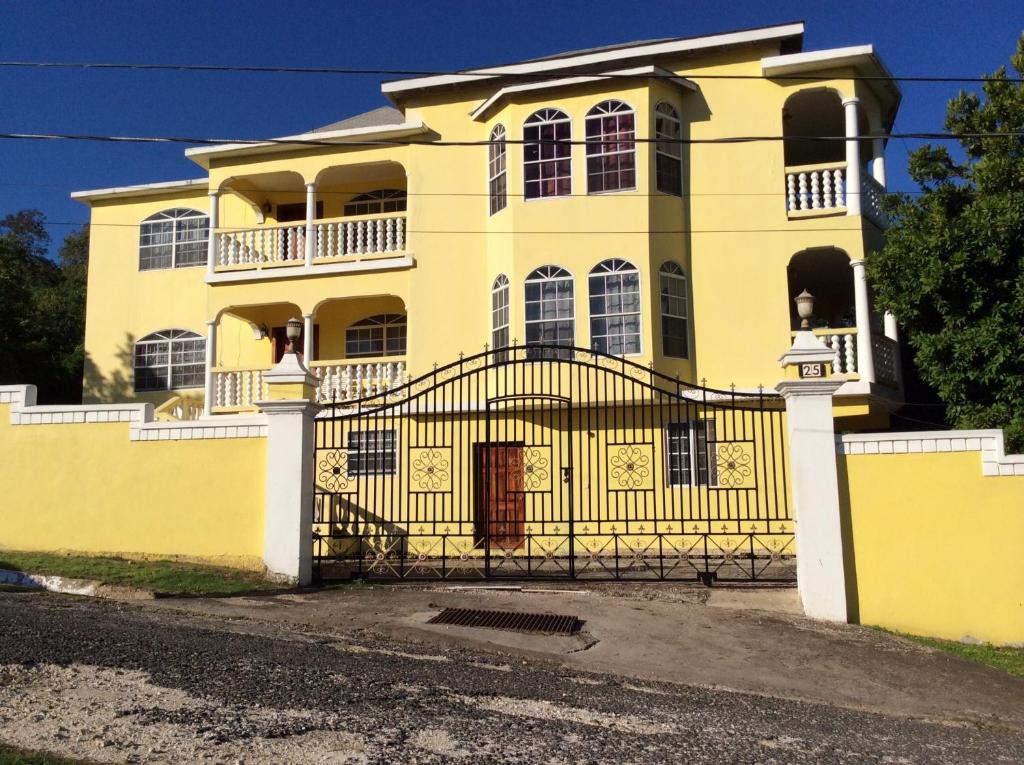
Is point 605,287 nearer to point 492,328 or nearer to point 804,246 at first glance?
point 492,328

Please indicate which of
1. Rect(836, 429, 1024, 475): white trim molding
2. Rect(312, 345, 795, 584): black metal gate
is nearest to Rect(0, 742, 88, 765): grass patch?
Rect(312, 345, 795, 584): black metal gate

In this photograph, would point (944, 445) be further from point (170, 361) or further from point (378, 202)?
point (170, 361)

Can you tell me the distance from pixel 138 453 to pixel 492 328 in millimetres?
6910

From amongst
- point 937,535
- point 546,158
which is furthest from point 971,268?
point 546,158

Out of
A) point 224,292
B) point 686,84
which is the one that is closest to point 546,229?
point 686,84

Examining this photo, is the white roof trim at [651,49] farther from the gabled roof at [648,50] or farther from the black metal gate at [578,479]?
the black metal gate at [578,479]

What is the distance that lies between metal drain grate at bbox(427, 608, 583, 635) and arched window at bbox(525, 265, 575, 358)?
264 inches

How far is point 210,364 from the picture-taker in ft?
57.0

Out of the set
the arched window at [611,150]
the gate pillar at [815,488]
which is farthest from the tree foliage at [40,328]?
the gate pillar at [815,488]

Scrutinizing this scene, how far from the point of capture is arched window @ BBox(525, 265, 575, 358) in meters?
14.9

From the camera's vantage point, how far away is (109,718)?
4750 millimetres

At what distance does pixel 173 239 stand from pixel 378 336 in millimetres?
5708

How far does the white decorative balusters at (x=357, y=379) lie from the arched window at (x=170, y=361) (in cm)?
452

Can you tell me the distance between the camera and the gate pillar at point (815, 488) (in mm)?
9055
